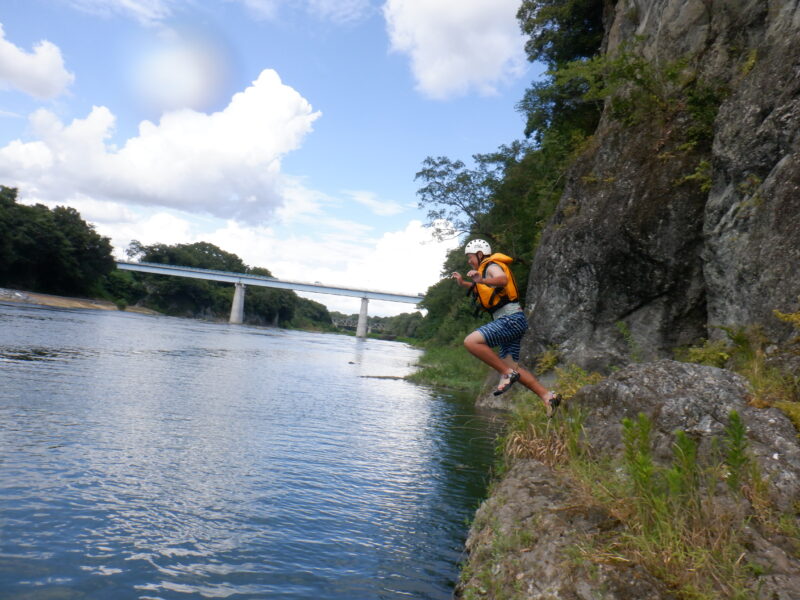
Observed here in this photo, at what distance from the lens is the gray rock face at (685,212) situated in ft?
34.5

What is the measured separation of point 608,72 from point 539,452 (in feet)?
48.7

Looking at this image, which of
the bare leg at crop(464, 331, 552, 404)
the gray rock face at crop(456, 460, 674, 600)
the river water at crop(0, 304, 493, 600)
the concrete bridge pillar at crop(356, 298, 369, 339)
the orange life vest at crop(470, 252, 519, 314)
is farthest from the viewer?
the concrete bridge pillar at crop(356, 298, 369, 339)

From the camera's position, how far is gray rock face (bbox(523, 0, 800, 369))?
10.5m

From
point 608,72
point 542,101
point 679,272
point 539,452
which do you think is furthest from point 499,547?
point 542,101

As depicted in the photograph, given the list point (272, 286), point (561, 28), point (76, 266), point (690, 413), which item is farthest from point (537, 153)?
point (272, 286)

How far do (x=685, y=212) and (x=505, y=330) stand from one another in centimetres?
886

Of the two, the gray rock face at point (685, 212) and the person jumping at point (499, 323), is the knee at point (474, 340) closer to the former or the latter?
the person jumping at point (499, 323)

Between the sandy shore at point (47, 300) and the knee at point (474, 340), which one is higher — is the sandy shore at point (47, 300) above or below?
below

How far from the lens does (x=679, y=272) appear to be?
1489 cm

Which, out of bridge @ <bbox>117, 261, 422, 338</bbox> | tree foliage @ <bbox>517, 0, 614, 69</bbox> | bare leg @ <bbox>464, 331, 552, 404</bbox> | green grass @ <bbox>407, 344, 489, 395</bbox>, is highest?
tree foliage @ <bbox>517, 0, 614, 69</bbox>

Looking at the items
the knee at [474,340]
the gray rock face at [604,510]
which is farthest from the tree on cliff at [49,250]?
the gray rock face at [604,510]

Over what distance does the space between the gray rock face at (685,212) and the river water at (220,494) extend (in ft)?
15.7

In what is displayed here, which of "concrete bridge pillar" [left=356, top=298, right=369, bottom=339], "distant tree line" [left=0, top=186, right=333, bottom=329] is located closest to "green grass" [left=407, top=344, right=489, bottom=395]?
"distant tree line" [left=0, top=186, right=333, bottom=329]

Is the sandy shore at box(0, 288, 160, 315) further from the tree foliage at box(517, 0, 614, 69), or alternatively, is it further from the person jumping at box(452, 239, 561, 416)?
the person jumping at box(452, 239, 561, 416)
